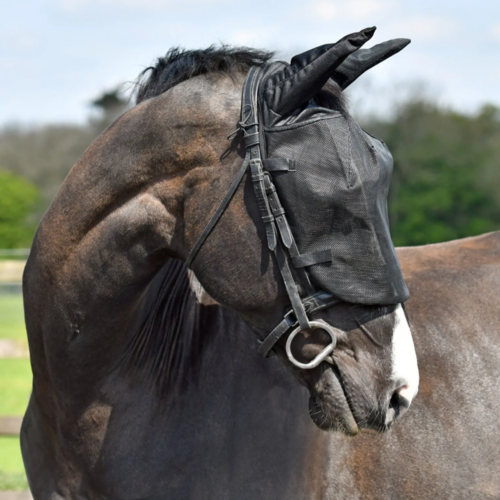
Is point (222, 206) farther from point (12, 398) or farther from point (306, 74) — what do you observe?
point (12, 398)

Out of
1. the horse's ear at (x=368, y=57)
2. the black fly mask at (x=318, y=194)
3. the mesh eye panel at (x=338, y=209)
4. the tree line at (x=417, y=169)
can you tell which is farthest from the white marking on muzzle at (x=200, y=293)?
the tree line at (x=417, y=169)

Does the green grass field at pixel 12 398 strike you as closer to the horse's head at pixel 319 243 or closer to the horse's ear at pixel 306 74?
the horse's head at pixel 319 243

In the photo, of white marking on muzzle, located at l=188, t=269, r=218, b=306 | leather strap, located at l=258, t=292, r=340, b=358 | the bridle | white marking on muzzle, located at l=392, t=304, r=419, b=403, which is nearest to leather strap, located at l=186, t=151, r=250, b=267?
the bridle

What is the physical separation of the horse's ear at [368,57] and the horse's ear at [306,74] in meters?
0.11

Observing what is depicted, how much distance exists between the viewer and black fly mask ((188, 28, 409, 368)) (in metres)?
2.11

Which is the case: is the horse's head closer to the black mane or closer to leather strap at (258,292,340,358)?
leather strap at (258,292,340,358)

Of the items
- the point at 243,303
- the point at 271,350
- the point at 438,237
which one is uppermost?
the point at 243,303

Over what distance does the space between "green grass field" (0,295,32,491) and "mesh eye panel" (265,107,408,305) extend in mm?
4575

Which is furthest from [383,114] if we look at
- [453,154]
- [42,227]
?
[42,227]

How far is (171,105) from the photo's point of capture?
239cm

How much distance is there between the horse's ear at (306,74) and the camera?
6.84 ft

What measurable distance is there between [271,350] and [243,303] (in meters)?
0.18

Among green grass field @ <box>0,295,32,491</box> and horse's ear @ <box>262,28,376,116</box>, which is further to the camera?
green grass field @ <box>0,295,32,491</box>

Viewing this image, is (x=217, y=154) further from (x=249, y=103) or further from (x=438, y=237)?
(x=438, y=237)
